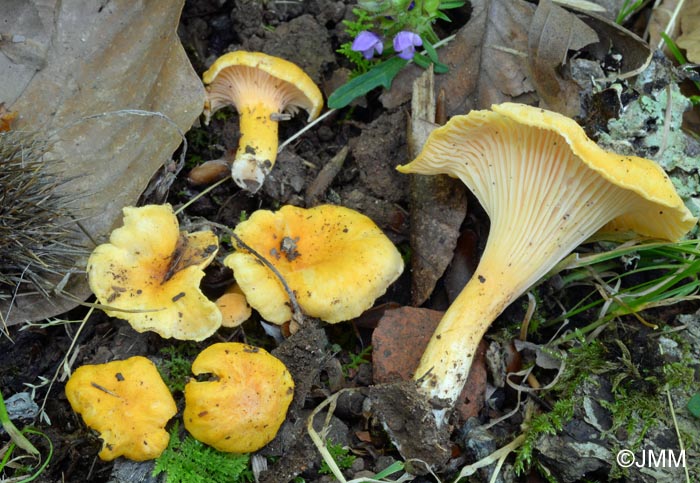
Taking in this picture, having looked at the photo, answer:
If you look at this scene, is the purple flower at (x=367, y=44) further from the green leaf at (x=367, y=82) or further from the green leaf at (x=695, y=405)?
the green leaf at (x=695, y=405)

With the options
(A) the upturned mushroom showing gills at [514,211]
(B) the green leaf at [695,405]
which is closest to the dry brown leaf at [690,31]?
(A) the upturned mushroom showing gills at [514,211]

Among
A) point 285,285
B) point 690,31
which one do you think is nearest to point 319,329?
point 285,285

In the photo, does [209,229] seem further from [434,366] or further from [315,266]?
[434,366]

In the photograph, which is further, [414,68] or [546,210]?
[414,68]

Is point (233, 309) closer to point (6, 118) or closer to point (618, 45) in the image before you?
point (6, 118)

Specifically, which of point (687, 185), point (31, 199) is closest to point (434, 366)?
point (687, 185)

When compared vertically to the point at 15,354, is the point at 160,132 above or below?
above

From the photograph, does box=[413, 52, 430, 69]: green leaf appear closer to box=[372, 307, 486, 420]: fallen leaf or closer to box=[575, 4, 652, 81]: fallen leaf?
box=[575, 4, 652, 81]: fallen leaf
